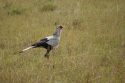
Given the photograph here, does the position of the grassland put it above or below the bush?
below

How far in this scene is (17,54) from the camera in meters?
7.24

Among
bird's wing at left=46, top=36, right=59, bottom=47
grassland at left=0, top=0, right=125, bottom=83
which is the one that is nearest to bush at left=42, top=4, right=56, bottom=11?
grassland at left=0, top=0, right=125, bottom=83

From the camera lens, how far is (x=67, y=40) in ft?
26.9

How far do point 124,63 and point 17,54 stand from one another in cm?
230

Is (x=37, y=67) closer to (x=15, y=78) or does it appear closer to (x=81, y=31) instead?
(x=15, y=78)

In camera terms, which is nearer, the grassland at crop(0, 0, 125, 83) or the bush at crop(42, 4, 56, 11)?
the grassland at crop(0, 0, 125, 83)

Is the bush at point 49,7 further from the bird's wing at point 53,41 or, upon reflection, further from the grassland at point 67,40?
the bird's wing at point 53,41

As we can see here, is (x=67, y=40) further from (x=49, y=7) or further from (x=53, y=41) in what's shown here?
(x=49, y=7)

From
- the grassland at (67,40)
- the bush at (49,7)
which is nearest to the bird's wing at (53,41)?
the grassland at (67,40)

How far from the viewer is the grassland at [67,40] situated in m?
5.70

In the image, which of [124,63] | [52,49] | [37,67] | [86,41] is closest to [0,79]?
[37,67]

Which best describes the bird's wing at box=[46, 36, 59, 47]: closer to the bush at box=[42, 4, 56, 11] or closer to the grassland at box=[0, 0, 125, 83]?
the grassland at box=[0, 0, 125, 83]

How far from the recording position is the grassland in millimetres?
5699

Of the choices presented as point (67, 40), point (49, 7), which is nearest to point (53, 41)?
point (67, 40)
